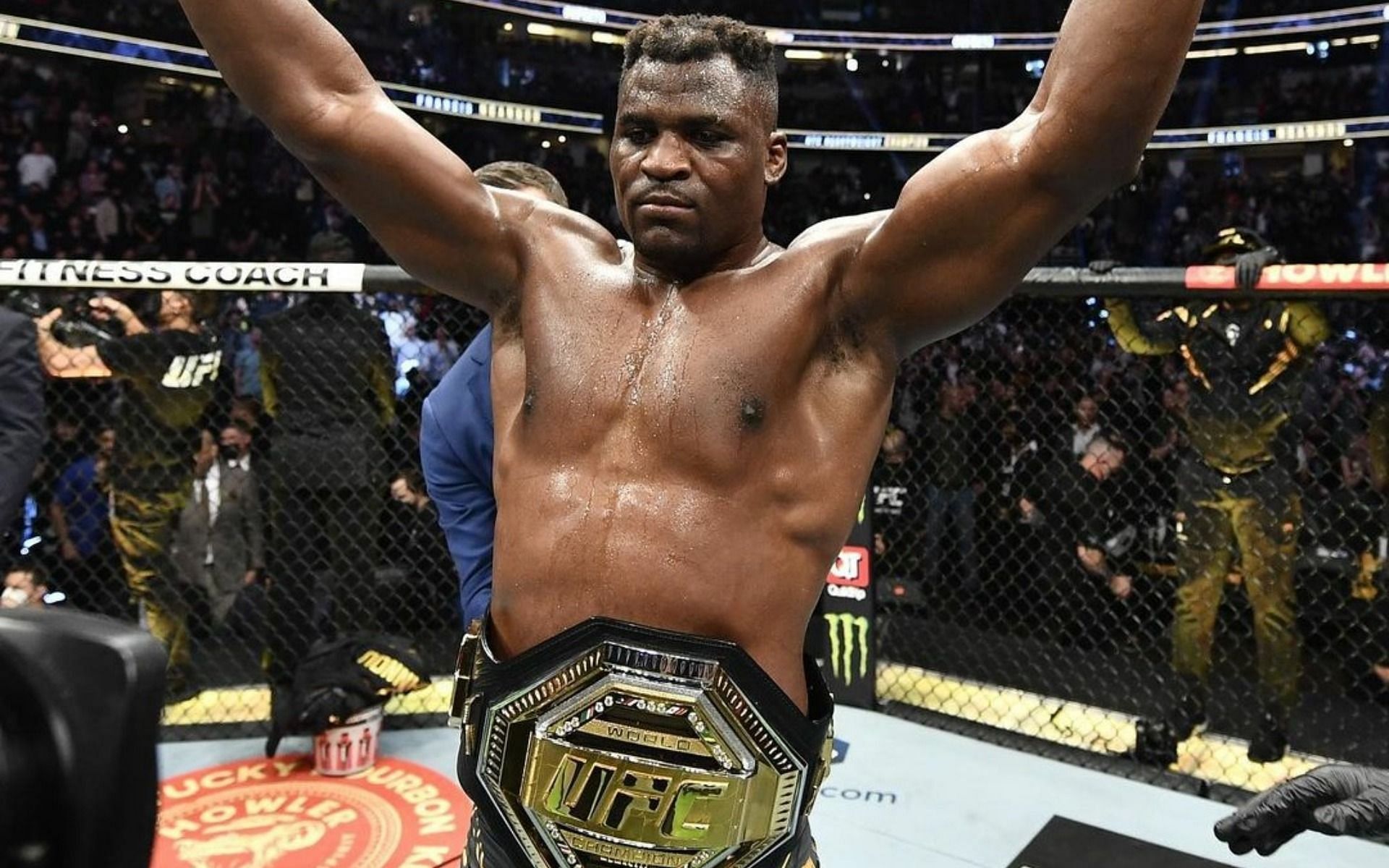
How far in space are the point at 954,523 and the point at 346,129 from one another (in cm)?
376

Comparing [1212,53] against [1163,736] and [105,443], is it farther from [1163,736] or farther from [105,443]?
[105,443]

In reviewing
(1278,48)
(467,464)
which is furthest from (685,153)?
(1278,48)

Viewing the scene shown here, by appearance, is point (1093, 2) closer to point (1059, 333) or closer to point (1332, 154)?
point (1059, 333)

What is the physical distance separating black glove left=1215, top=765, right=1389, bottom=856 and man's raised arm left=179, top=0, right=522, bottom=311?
152 cm

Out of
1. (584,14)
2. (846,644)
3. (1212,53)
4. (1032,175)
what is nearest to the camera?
(1032,175)

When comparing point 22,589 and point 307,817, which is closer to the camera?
point 307,817

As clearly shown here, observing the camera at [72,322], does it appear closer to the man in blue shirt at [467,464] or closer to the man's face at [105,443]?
the man's face at [105,443]

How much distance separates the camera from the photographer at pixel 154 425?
3.01 metres

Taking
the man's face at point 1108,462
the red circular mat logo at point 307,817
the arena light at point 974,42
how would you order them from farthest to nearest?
the arena light at point 974,42, the man's face at point 1108,462, the red circular mat logo at point 307,817

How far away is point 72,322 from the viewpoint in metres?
3.08

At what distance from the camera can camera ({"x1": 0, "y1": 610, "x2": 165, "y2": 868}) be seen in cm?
48

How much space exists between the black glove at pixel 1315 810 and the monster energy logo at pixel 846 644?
5.15 feet

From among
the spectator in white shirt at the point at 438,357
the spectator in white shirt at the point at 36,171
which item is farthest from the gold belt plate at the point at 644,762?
the spectator in white shirt at the point at 36,171

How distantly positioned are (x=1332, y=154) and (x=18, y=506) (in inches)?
561
